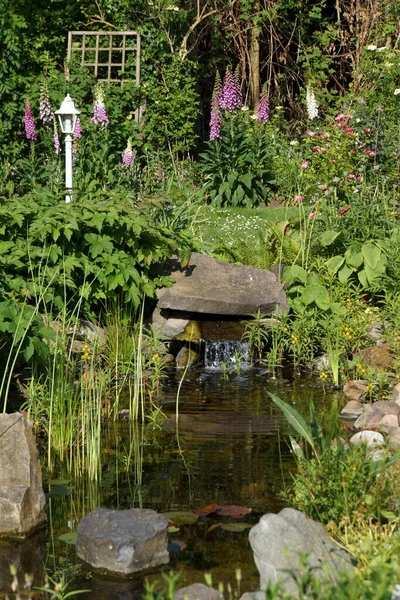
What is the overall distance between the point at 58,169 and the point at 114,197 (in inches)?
94.0

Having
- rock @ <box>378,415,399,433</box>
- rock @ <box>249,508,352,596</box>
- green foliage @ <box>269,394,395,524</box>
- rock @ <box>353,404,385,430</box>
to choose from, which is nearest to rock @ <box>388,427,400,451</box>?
rock @ <box>378,415,399,433</box>

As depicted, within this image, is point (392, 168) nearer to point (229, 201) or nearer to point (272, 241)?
point (229, 201)

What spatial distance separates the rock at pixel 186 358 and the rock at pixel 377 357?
1.36m

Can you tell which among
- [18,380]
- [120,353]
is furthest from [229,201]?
[18,380]

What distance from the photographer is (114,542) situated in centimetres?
386

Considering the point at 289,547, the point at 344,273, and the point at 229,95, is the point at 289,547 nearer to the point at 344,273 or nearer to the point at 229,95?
the point at 344,273

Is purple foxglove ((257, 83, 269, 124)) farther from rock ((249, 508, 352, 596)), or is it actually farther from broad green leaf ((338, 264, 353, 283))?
rock ((249, 508, 352, 596))

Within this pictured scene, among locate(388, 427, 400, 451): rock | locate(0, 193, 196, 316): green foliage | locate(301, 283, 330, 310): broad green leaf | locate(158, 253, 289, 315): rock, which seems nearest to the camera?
locate(388, 427, 400, 451): rock

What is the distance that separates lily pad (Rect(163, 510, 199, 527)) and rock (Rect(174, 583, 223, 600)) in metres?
0.90

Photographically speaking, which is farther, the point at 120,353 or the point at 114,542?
the point at 120,353

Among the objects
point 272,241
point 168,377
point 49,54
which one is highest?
point 49,54

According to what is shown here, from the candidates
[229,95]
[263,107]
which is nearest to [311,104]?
[263,107]

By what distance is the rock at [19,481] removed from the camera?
4.20 meters

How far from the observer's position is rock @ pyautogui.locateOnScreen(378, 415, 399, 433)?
18.0 feet
